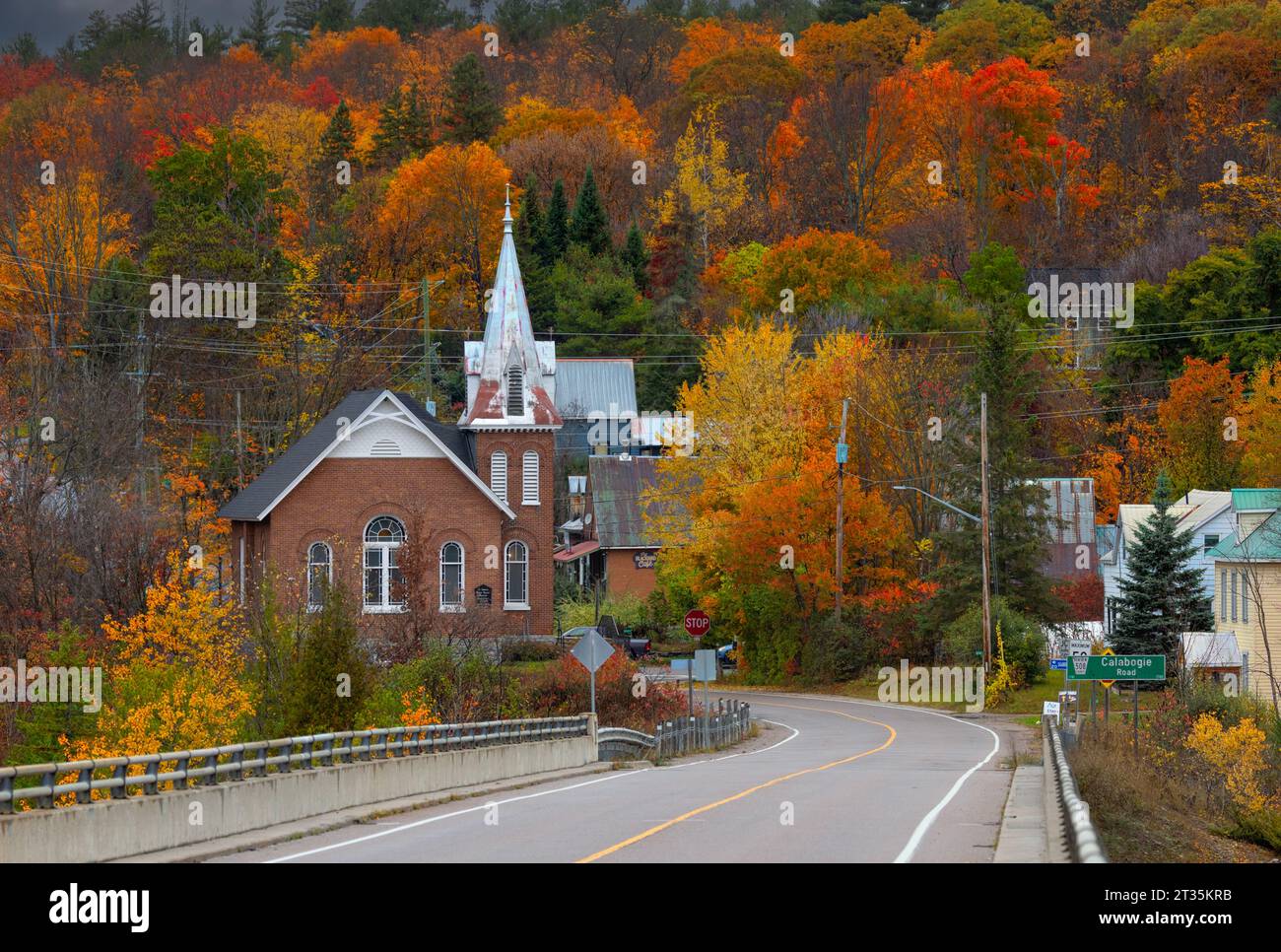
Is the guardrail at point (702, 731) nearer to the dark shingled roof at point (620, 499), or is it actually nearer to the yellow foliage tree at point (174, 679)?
the yellow foliage tree at point (174, 679)

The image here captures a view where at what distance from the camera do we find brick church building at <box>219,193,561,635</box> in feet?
190

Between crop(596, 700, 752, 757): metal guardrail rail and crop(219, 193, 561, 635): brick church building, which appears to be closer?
crop(596, 700, 752, 757): metal guardrail rail

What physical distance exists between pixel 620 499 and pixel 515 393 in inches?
640

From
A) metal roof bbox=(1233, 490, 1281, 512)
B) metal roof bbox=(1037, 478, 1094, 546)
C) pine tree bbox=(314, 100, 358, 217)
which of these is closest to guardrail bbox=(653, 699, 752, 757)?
metal roof bbox=(1233, 490, 1281, 512)

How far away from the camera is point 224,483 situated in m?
72.9

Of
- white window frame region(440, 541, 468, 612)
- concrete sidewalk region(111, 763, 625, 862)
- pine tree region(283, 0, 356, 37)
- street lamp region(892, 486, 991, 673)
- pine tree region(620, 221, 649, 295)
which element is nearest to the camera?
concrete sidewalk region(111, 763, 625, 862)

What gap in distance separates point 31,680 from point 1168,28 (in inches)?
3543

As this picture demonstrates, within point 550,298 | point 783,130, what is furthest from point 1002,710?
point 783,130

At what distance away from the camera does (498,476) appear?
6278cm

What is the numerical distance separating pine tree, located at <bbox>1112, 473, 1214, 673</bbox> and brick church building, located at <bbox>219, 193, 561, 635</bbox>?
19.9 meters

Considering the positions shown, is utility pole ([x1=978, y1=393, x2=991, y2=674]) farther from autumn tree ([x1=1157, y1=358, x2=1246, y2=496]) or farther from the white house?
autumn tree ([x1=1157, y1=358, x2=1246, y2=496])

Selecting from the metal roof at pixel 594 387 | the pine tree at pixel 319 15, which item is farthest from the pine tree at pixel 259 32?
the metal roof at pixel 594 387

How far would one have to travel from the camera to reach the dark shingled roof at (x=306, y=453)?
58.2 m

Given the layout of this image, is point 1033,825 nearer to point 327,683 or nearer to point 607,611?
point 327,683
